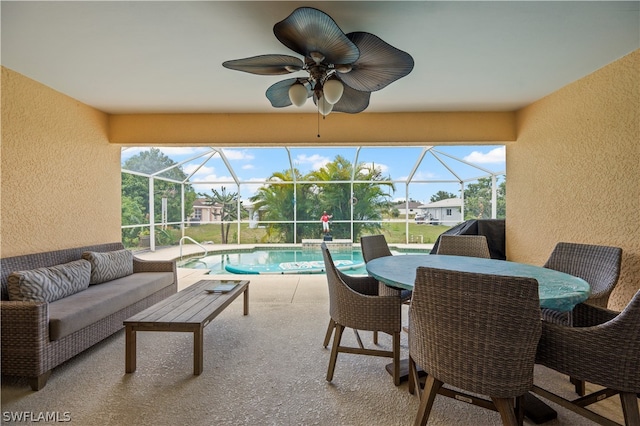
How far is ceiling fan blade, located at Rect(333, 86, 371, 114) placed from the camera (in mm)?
2346

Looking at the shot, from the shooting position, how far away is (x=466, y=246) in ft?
10.6

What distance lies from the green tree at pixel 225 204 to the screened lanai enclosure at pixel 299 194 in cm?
3

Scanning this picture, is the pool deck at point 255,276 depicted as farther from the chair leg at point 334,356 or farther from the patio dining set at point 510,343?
the patio dining set at point 510,343

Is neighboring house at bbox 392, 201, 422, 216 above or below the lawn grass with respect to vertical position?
above

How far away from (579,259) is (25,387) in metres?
4.17

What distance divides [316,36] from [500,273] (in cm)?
187

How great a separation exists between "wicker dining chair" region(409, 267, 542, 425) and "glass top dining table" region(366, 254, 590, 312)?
329 millimetres

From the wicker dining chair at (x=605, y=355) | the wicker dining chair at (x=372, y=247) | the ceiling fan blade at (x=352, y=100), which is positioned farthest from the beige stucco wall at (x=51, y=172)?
the wicker dining chair at (x=605, y=355)

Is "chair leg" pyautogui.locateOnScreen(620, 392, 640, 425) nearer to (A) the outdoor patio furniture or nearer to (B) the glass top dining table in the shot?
(B) the glass top dining table

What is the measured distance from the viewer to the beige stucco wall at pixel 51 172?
2701mm

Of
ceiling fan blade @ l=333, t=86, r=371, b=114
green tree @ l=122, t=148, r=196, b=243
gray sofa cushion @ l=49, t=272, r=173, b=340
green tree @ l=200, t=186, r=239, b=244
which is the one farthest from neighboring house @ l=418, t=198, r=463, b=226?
gray sofa cushion @ l=49, t=272, r=173, b=340

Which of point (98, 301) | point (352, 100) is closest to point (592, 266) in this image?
point (352, 100)

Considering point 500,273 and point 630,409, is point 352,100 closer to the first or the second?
point 500,273

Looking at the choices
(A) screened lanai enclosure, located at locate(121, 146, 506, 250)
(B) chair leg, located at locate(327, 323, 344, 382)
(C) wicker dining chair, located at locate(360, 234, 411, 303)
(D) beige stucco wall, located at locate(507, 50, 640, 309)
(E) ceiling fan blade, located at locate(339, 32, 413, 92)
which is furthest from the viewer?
(A) screened lanai enclosure, located at locate(121, 146, 506, 250)
